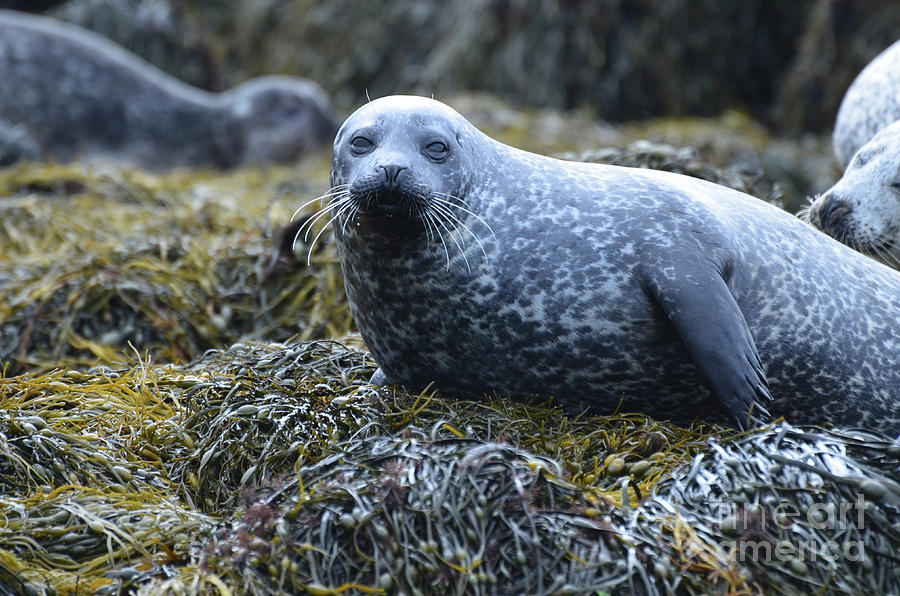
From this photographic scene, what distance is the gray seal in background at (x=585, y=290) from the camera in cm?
307

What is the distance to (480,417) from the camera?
10.4 ft

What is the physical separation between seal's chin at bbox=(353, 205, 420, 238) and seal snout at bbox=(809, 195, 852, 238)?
1.78m

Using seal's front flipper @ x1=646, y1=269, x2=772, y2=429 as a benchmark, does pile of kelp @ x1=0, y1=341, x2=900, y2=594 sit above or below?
below

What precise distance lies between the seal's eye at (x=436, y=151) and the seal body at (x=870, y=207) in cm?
168

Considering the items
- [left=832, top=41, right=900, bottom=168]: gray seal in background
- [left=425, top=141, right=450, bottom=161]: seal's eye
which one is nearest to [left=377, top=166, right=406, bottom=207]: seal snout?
[left=425, top=141, right=450, bottom=161]: seal's eye

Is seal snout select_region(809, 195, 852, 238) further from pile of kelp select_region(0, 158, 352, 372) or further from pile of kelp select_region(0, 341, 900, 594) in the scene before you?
pile of kelp select_region(0, 158, 352, 372)

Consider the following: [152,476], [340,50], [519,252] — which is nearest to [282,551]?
[152,476]

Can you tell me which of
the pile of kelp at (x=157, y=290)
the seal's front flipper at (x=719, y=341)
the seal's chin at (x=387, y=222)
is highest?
the seal's chin at (x=387, y=222)

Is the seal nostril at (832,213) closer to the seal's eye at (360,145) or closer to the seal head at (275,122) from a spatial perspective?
the seal's eye at (360,145)

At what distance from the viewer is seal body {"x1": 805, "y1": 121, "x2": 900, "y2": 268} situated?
3.95 metres

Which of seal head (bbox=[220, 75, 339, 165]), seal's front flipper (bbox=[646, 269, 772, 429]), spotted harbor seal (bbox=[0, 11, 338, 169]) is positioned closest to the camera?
seal's front flipper (bbox=[646, 269, 772, 429])

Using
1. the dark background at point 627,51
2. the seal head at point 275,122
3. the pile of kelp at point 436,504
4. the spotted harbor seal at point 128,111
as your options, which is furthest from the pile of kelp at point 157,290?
the dark background at point 627,51

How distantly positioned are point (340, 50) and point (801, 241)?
33.1ft

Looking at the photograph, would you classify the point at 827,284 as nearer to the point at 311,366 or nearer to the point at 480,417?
the point at 480,417
